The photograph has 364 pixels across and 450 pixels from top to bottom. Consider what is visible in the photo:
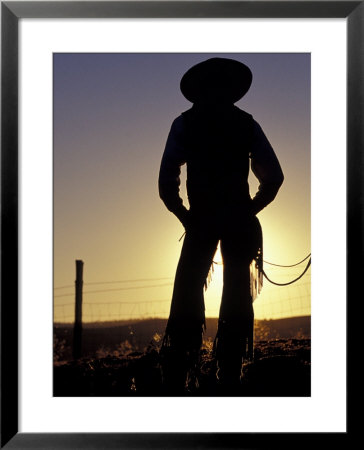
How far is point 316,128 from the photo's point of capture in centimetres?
228

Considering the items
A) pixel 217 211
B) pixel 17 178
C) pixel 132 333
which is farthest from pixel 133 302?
pixel 17 178

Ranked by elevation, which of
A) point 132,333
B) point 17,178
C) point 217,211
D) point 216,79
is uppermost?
point 216,79

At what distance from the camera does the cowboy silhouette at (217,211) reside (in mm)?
2271

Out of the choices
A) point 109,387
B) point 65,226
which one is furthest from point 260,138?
point 109,387

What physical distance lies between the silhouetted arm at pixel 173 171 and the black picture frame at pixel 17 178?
422 millimetres

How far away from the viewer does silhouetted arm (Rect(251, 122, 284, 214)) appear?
2293 mm

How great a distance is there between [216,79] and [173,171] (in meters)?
0.39

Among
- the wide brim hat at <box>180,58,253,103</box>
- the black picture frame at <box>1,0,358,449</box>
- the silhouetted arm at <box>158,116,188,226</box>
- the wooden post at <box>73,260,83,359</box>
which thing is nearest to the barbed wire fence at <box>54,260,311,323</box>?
the wooden post at <box>73,260,83,359</box>

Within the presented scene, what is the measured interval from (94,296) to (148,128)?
65cm

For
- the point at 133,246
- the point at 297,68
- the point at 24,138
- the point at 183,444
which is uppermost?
the point at 297,68

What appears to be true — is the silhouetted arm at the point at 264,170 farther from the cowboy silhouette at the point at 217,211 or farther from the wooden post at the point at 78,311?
the wooden post at the point at 78,311

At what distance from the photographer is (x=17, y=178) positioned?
220 cm

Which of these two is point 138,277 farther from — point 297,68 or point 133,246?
point 297,68

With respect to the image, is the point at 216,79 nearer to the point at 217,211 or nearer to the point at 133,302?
the point at 217,211
